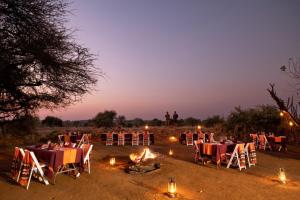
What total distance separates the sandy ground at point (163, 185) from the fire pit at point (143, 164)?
0.72ft

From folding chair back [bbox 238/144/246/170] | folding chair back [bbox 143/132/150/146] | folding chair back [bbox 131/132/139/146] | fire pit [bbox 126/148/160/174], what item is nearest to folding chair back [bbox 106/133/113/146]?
folding chair back [bbox 131/132/139/146]

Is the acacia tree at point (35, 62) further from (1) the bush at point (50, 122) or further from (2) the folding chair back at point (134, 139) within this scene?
(1) the bush at point (50, 122)

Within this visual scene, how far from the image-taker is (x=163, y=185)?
29.6 ft

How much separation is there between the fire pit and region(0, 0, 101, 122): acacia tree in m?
2.86

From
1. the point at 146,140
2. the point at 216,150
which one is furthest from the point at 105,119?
the point at 216,150

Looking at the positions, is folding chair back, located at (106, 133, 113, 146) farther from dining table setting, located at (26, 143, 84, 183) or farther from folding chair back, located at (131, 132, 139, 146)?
dining table setting, located at (26, 143, 84, 183)

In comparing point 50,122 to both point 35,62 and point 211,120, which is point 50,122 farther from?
point 35,62

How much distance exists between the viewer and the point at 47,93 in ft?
32.3

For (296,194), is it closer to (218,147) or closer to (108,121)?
(218,147)

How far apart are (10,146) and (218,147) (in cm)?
1115

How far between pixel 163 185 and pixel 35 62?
4722mm

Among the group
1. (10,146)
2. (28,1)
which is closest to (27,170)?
(28,1)

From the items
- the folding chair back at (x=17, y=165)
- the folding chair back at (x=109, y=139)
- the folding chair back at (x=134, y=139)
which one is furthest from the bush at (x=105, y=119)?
the folding chair back at (x=17, y=165)

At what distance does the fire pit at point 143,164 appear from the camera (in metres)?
10.5
